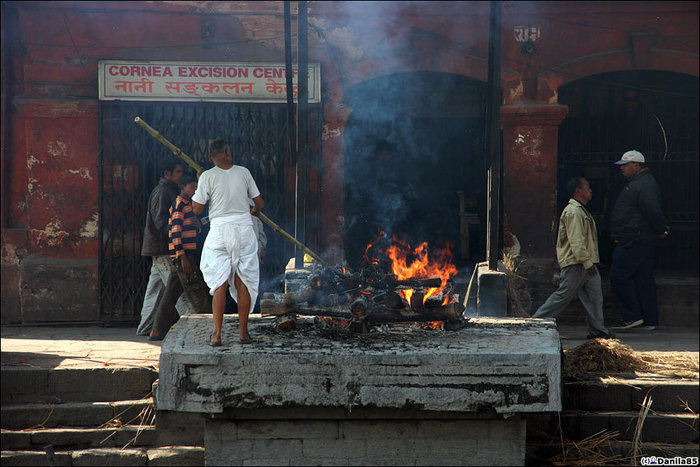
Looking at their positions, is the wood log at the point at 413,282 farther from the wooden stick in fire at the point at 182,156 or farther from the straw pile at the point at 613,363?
the straw pile at the point at 613,363

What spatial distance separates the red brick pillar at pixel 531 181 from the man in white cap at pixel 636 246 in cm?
84

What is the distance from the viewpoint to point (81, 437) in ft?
19.6

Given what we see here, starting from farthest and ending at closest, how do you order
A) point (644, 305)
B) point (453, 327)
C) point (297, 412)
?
1. point (644, 305)
2. point (453, 327)
3. point (297, 412)

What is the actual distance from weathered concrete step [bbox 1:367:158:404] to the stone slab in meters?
1.36

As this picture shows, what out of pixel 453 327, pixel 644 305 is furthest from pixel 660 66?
pixel 453 327

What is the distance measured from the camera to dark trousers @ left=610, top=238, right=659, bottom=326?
8.79 metres

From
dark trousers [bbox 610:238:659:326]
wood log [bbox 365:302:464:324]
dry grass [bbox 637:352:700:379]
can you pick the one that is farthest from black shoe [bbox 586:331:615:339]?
wood log [bbox 365:302:464:324]

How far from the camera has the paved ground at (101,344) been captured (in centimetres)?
684

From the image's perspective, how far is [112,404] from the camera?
618cm

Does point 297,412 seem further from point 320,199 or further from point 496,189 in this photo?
point 320,199

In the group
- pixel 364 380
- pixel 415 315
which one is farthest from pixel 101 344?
pixel 364 380

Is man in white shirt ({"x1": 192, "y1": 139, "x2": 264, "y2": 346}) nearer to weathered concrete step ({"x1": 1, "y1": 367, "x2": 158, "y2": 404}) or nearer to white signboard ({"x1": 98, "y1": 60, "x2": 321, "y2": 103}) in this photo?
weathered concrete step ({"x1": 1, "y1": 367, "x2": 158, "y2": 404})

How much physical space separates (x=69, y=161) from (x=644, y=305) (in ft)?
23.3

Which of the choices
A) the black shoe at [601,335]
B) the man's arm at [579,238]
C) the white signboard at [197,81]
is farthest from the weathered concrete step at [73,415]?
the black shoe at [601,335]
